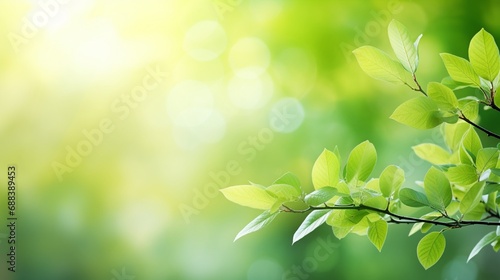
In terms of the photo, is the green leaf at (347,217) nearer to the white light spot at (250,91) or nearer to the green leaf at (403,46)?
the green leaf at (403,46)

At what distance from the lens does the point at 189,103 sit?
1.82 meters

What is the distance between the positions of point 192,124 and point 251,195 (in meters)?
1.39

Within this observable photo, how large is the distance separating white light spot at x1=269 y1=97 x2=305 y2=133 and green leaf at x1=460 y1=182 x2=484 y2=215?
1.40 m

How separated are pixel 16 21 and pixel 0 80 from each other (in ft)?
0.69

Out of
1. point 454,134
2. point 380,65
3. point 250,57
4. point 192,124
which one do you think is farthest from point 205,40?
point 380,65

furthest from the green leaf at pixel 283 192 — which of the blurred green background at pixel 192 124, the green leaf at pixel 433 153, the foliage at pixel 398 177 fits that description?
the blurred green background at pixel 192 124

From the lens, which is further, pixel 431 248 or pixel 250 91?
pixel 250 91

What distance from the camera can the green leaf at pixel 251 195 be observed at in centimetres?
42

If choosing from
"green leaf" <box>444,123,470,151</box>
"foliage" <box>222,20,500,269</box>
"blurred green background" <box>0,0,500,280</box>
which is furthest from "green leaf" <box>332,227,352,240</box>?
"blurred green background" <box>0,0,500,280</box>

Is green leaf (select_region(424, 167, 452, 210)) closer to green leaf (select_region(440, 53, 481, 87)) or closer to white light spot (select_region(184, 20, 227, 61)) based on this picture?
green leaf (select_region(440, 53, 481, 87))

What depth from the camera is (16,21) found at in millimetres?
1770

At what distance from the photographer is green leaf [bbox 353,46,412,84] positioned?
0.43 meters

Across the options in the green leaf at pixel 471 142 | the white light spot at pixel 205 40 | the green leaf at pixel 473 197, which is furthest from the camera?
the white light spot at pixel 205 40

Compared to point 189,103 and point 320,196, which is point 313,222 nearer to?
point 320,196
